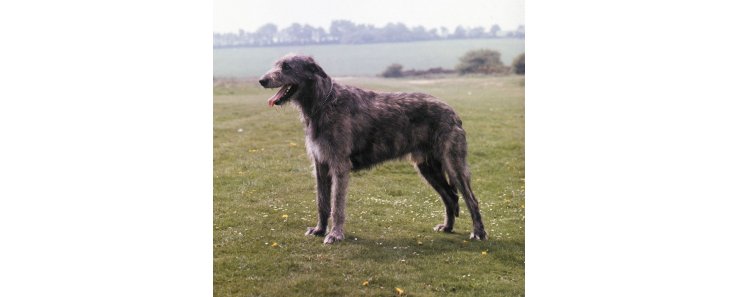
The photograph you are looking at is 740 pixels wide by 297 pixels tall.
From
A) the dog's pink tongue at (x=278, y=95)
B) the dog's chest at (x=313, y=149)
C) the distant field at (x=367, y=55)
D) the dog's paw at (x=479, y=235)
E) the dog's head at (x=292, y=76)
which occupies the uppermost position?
the distant field at (x=367, y=55)

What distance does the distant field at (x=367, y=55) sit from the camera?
8445 mm

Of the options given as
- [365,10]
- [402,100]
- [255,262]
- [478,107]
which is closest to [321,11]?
[365,10]

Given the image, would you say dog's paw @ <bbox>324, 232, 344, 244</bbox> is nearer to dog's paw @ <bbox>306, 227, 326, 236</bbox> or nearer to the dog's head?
dog's paw @ <bbox>306, 227, 326, 236</bbox>

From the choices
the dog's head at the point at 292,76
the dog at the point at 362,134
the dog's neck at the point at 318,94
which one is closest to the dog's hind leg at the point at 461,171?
the dog at the point at 362,134

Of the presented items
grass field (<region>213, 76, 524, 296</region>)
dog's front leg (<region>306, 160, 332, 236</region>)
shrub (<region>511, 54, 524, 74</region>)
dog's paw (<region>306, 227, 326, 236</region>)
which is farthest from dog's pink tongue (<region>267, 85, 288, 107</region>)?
shrub (<region>511, 54, 524, 74</region>)

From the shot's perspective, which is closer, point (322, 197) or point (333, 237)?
point (333, 237)

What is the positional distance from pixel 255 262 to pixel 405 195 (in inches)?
56.1

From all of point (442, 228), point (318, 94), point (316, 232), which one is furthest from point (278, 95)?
point (442, 228)

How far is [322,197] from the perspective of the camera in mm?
8453

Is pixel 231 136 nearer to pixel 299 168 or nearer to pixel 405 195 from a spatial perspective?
pixel 299 168

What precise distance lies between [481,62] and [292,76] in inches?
66.7

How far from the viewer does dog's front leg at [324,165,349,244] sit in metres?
8.28

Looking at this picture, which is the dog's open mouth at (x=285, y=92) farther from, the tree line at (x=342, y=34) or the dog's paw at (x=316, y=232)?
the dog's paw at (x=316, y=232)

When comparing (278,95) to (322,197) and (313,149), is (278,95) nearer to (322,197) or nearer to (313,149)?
(313,149)
